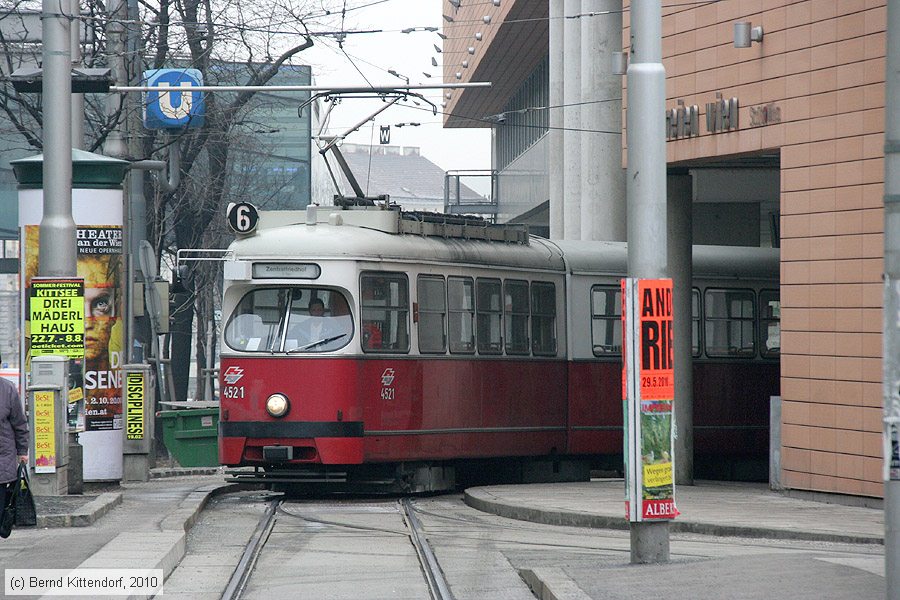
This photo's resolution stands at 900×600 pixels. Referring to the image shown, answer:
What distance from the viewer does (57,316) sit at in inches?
616

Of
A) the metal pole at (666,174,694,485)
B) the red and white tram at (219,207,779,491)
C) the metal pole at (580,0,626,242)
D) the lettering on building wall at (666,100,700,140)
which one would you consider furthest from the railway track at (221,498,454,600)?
the metal pole at (580,0,626,242)

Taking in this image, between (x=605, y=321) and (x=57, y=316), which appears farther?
(x=605, y=321)

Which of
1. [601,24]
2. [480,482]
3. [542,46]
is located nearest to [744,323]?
[480,482]

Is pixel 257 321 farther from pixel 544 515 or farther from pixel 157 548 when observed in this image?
pixel 157 548

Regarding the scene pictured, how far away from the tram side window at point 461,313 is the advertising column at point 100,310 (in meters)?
3.71

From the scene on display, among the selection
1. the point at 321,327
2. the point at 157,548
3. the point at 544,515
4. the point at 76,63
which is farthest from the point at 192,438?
the point at 157,548

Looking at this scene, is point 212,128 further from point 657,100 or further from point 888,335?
point 888,335

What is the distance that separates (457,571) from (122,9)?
40.4 feet

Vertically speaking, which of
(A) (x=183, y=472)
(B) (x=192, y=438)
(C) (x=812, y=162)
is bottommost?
(A) (x=183, y=472)

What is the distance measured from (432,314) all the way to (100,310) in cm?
370

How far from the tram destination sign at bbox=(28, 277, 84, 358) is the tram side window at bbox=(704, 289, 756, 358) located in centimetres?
868

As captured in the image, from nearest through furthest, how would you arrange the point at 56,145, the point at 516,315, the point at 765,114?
the point at 56,145 < the point at 765,114 < the point at 516,315

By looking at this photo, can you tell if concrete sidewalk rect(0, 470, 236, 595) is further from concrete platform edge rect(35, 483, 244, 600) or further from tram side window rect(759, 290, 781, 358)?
tram side window rect(759, 290, 781, 358)

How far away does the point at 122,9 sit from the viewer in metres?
21.5
